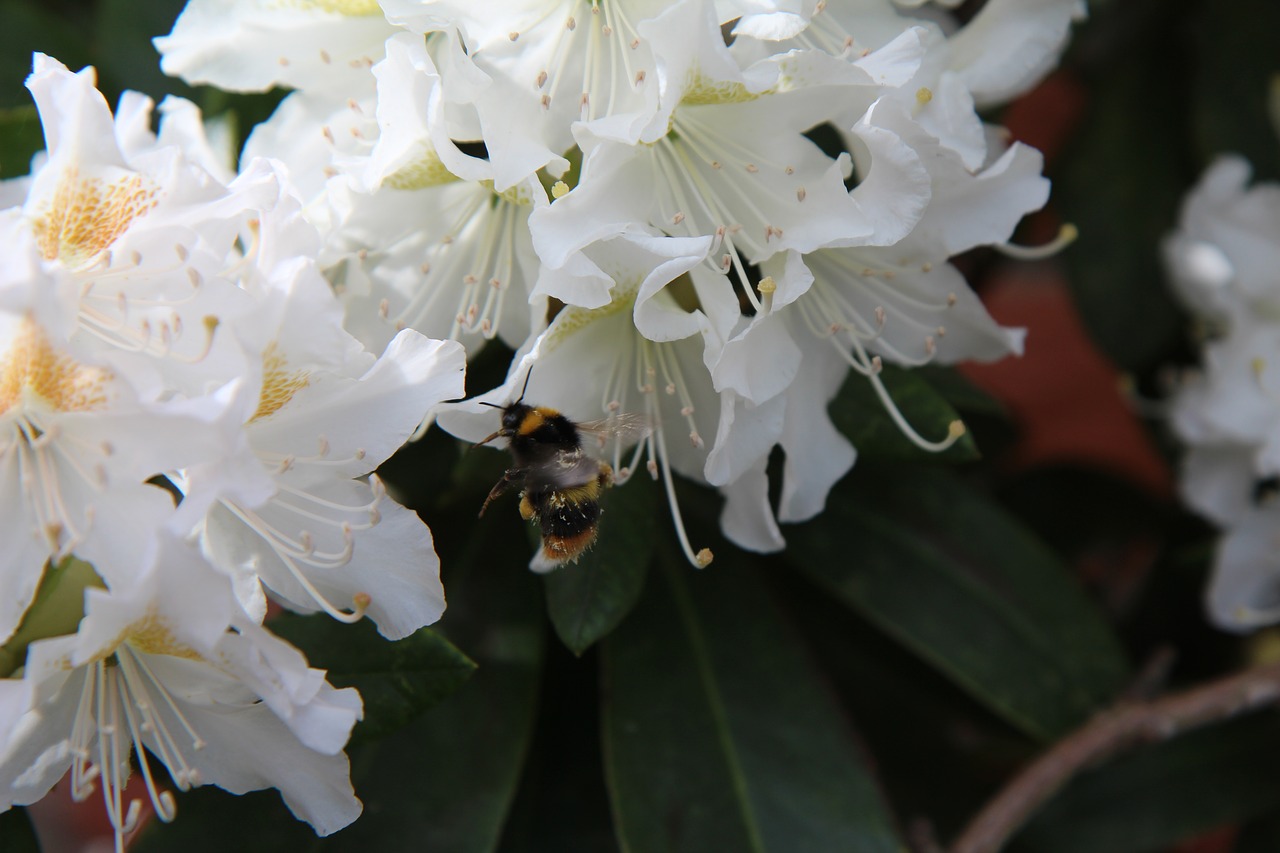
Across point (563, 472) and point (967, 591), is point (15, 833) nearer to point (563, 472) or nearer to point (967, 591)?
point (563, 472)

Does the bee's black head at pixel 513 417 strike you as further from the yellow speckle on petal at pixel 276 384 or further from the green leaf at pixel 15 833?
the green leaf at pixel 15 833

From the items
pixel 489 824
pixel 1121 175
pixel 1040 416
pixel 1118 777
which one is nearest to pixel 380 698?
pixel 489 824

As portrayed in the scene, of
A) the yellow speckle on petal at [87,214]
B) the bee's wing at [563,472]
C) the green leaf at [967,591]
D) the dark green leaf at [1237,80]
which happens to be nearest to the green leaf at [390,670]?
the bee's wing at [563,472]

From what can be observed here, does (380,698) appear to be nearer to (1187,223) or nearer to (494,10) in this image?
(494,10)

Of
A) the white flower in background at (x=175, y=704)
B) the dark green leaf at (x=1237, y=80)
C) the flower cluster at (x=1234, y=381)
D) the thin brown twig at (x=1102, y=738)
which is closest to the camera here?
the white flower in background at (x=175, y=704)

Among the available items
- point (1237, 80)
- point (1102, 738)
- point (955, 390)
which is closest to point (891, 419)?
point (955, 390)

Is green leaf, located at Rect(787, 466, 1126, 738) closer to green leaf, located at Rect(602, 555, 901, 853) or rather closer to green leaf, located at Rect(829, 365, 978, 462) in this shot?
green leaf, located at Rect(602, 555, 901, 853)

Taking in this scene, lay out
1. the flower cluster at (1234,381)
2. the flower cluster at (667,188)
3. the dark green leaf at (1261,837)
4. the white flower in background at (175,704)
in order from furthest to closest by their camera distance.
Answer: the dark green leaf at (1261,837) → the flower cluster at (1234,381) → the flower cluster at (667,188) → the white flower in background at (175,704)
